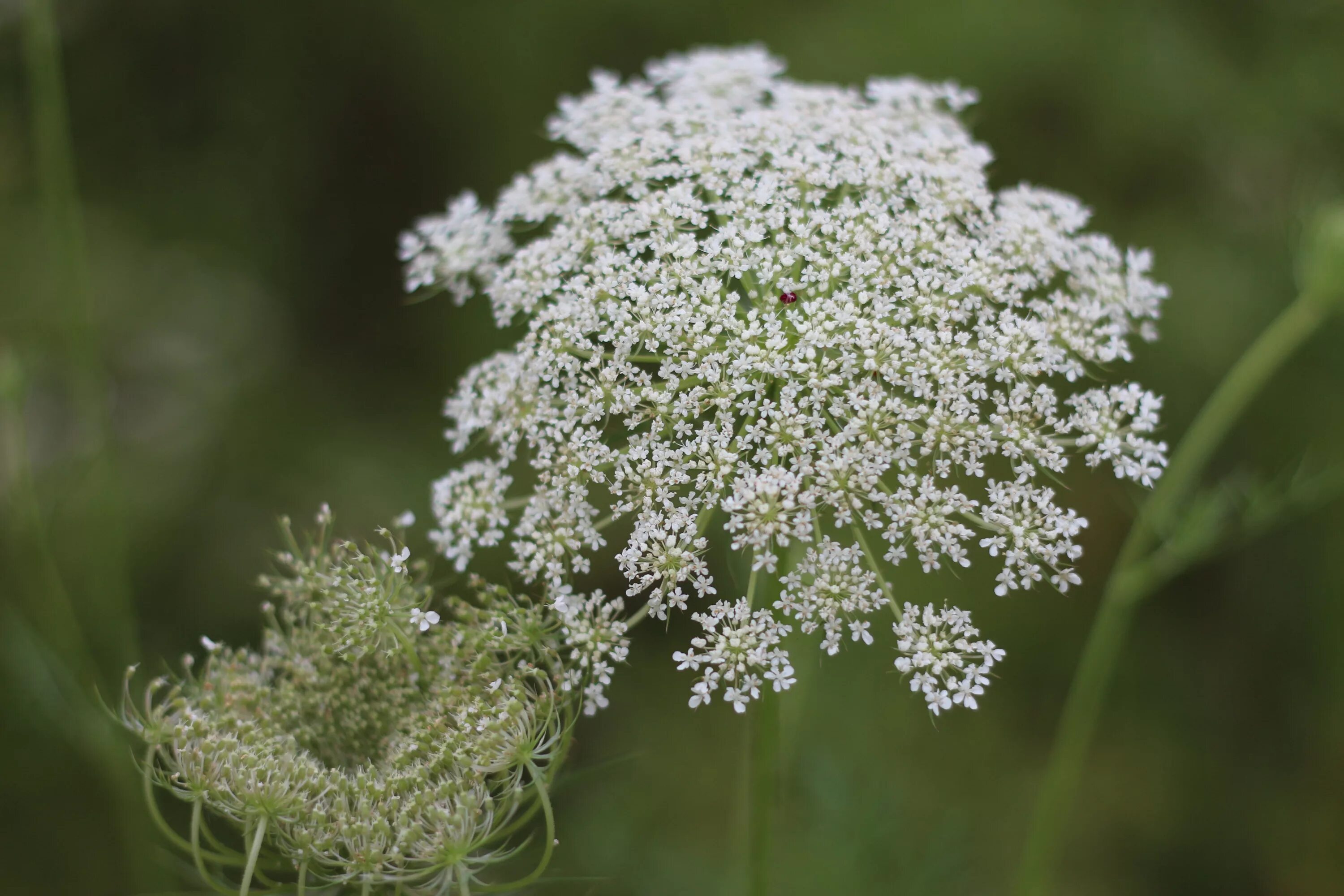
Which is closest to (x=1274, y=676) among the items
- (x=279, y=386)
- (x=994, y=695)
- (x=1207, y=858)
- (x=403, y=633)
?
(x=1207, y=858)

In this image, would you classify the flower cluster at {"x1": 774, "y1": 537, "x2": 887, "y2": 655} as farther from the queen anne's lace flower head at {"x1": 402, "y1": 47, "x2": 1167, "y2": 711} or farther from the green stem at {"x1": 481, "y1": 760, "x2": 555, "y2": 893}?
the green stem at {"x1": 481, "y1": 760, "x2": 555, "y2": 893}

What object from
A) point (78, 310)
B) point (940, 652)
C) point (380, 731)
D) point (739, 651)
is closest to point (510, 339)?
point (78, 310)

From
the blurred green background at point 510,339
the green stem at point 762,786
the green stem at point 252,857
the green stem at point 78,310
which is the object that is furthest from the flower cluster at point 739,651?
the green stem at point 78,310

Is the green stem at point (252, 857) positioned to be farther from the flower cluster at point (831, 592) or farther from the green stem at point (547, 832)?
the flower cluster at point (831, 592)

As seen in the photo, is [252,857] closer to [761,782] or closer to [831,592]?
[761,782]

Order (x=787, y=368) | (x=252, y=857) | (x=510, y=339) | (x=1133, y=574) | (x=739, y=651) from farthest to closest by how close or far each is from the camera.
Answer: (x=510, y=339) → (x=1133, y=574) → (x=787, y=368) → (x=739, y=651) → (x=252, y=857)
